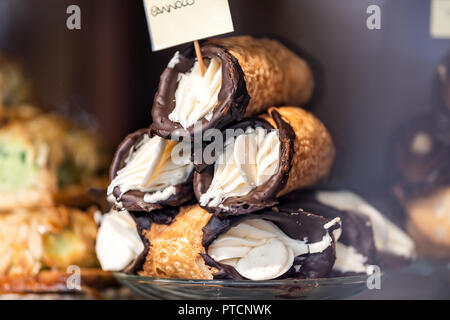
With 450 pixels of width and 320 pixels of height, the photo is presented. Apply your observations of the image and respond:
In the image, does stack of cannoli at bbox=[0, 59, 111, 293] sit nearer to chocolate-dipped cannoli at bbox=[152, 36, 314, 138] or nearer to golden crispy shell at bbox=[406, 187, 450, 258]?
chocolate-dipped cannoli at bbox=[152, 36, 314, 138]

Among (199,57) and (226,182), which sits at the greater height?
(199,57)

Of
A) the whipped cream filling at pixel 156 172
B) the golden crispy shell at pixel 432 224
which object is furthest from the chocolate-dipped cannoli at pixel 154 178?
the golden crispy shell at pixel 432 224

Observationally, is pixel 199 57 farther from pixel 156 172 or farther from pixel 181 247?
pixel 181 247

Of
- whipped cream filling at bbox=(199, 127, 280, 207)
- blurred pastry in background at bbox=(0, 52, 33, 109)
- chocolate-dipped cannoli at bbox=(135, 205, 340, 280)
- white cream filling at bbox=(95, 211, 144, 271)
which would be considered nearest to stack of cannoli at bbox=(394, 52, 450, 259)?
chocolate-dipped cannoli at bbox=(135, 205, 340, 280)

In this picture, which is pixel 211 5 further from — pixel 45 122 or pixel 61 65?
pixel 45 122

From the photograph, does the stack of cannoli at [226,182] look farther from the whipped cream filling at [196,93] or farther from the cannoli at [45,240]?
the cannoli at [45,240]

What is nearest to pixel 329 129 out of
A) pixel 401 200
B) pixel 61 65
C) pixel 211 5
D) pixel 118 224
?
pixel 401 200

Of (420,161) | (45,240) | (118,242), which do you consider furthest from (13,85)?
(420,161)
